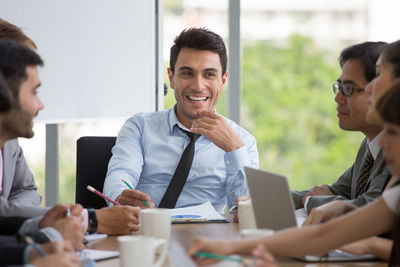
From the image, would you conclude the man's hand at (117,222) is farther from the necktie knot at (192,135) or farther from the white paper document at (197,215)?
the necktie knot at (192,135)

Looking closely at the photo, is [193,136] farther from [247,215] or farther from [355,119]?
[247,215]

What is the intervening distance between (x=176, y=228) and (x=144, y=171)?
79cm

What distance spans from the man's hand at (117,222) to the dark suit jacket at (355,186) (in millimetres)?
659

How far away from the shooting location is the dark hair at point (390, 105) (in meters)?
1.25

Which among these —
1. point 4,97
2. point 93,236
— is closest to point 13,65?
point 4,97

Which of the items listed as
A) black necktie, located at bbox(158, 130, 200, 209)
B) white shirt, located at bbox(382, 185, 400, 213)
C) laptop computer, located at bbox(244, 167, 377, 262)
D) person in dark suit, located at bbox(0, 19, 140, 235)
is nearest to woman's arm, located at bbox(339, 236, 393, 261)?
laptop computer, located at bbox(244, 167, 377, 262)

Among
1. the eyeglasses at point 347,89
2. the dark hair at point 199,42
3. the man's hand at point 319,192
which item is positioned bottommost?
the man's hand at point 319,192

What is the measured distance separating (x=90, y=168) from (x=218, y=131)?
559 mm

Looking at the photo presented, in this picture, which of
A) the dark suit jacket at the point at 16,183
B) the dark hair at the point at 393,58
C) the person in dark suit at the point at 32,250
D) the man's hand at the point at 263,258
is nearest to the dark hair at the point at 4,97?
the person in dark suit at the point at 32,250

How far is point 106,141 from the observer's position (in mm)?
2582

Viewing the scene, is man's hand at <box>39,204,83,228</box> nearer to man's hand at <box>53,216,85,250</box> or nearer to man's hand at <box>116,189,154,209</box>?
man's hand at <box>53,216,85,250</box>

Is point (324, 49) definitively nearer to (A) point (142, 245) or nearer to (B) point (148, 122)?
(B) point (148, 122)

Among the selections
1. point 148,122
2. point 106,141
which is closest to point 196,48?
point 148,122

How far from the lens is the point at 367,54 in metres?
2.24
